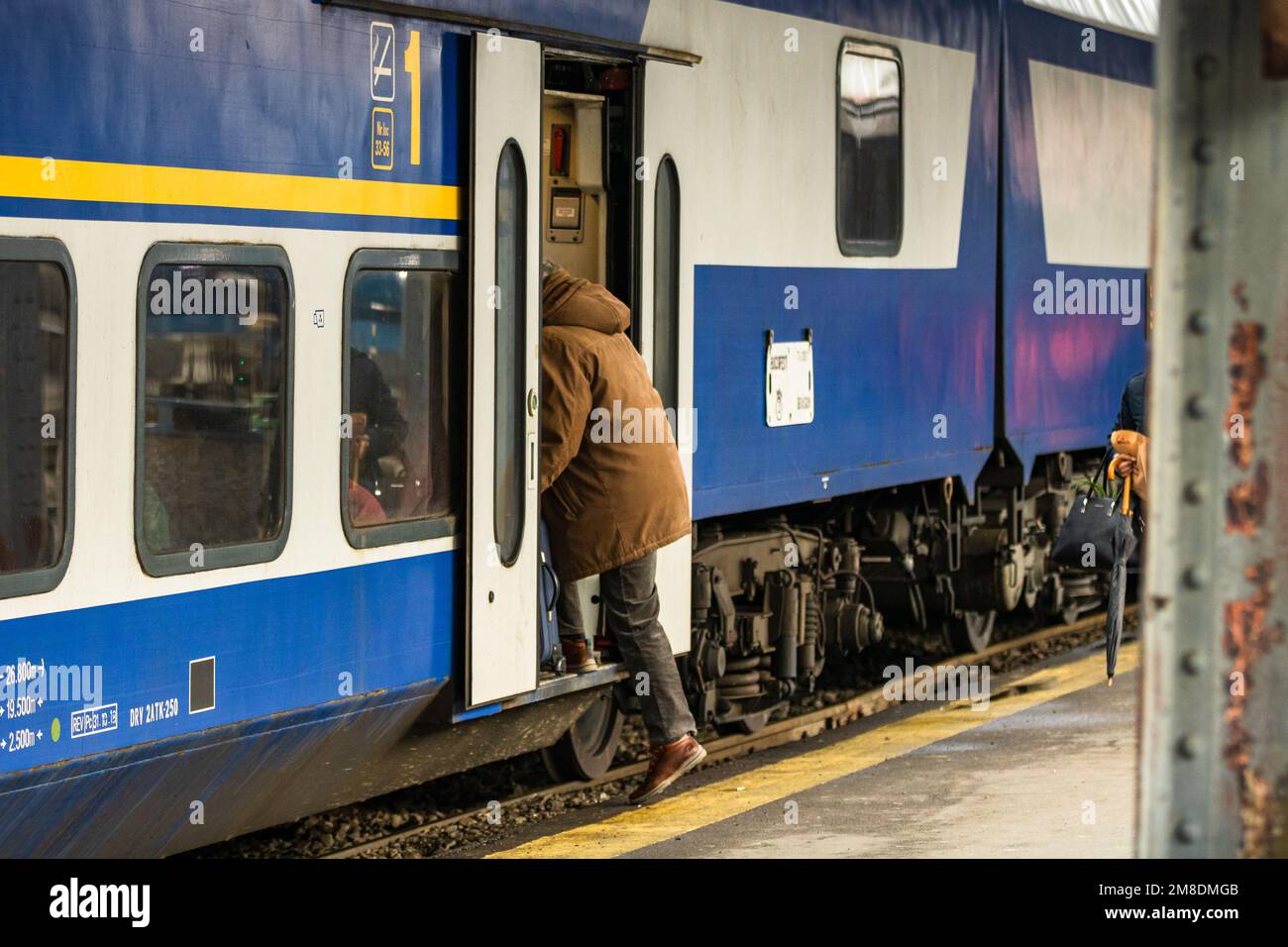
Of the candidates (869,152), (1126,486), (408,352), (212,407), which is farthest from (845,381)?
(212,407)

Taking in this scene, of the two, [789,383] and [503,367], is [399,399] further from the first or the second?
[789,383]

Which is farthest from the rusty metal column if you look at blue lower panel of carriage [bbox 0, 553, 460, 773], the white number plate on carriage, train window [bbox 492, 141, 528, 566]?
the white number plate on carriage

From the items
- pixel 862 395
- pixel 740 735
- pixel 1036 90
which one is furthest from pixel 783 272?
pixel 1036 90

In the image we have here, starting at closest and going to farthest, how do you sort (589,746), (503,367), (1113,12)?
(503,367) < (589,746) < (1113,12)

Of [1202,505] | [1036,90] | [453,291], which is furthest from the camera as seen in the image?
[1036,90]

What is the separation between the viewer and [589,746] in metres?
8.32

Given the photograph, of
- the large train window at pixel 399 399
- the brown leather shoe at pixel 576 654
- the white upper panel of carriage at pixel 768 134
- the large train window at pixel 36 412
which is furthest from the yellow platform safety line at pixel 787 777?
the large train window at pixel 36 412

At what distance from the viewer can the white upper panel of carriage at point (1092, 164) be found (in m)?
11.3

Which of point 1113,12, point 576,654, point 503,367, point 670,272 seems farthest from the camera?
point 1113,12

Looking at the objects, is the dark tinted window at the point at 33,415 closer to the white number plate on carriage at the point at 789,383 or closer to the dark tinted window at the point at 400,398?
the dark tinted window at the point at 400,398

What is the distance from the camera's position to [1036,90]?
11102mm

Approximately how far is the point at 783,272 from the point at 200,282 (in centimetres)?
347

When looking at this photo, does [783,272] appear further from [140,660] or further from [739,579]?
→ [140,660]

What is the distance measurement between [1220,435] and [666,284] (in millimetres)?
5278
